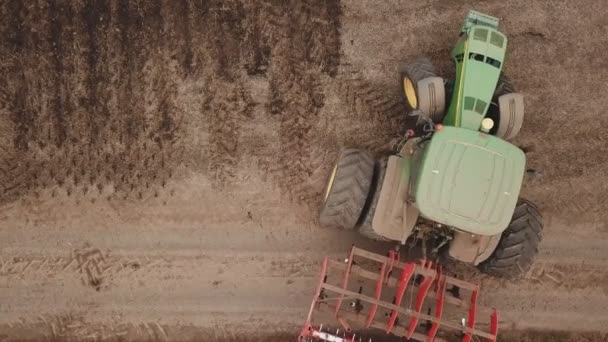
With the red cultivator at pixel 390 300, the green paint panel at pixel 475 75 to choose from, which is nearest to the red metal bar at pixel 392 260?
the red cultivator at pixel 390 300

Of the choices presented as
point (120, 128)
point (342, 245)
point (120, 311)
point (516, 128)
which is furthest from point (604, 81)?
point (120, 311)

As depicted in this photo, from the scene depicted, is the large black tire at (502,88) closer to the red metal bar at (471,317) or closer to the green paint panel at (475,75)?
the green paint panel at (475,75)

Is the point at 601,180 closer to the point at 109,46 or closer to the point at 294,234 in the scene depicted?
the point at 294,234

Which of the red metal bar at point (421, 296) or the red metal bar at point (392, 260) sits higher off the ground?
the red metal bar at point (392, 260)

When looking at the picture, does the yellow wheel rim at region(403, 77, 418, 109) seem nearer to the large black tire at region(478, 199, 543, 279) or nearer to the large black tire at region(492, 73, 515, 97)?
the large black tire at region(492, 73, 515, 97)

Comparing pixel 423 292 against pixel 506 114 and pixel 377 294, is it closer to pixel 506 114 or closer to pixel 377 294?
pixel 377 294

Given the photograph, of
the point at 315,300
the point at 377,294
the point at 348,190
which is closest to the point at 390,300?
the point at 377,294
